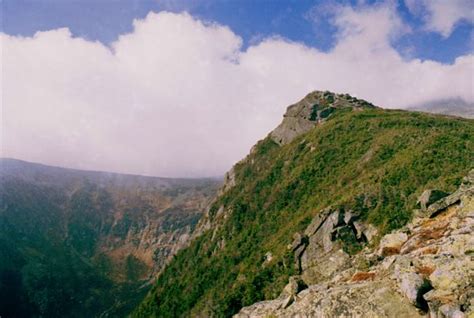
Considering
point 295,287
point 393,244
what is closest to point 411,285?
point 393,244

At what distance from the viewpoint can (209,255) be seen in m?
141

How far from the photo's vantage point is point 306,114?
184m

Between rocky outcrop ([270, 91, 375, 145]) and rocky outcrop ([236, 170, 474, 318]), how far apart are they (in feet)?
473

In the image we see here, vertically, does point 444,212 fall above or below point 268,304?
above

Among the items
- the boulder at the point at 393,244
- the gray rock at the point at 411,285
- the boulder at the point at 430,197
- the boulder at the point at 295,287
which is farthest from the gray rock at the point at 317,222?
the gray rock at the point at 411,285

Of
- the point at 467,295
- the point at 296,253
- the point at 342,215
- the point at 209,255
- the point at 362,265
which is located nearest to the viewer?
the point at 467,295

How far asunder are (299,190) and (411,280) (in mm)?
100687

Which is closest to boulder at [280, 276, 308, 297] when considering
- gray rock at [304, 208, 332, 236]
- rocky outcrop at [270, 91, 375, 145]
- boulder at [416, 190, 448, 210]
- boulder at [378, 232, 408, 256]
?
boulder at [378, 232, 408, 256]

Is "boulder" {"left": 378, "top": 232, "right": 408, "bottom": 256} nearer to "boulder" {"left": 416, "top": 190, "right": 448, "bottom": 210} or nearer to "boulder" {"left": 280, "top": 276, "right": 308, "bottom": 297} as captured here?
"boulder" {"left": 280, "top": 276, "right": 308, "bottom": 297}

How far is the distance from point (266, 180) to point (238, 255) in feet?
125

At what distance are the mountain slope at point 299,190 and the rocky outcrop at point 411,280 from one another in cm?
3351

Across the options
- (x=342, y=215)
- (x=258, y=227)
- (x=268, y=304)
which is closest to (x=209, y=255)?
(x=258, y=227)

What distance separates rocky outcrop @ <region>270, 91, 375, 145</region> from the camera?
178 m

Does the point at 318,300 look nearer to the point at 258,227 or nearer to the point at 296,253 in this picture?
the point at 296,253
